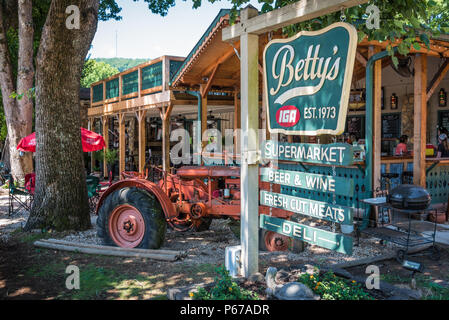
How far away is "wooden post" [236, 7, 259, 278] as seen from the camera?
13.8ft

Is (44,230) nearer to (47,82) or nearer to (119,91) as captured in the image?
(47,82)

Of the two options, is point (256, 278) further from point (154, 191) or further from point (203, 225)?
point (203, 225)

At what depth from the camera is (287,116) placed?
12.9ft

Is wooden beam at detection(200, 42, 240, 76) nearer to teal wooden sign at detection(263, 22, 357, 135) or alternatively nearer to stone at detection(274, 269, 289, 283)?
teal wooden sign at detection(263, 22, 357, 135)

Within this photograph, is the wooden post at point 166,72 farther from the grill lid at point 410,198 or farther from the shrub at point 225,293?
the shrub at point 225,293

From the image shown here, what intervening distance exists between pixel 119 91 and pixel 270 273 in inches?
511

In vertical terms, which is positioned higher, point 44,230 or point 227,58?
point 227,58

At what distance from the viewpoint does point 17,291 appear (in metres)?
4.38

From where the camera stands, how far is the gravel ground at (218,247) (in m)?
5.54

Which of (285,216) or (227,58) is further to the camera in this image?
(227,58)

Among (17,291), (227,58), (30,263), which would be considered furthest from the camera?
(227,58)

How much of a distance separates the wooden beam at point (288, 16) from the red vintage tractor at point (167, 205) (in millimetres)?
2407

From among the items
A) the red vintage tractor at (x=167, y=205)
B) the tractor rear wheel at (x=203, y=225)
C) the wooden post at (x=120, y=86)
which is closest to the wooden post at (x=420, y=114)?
the red vintage tractor at (x=167, y=205)
